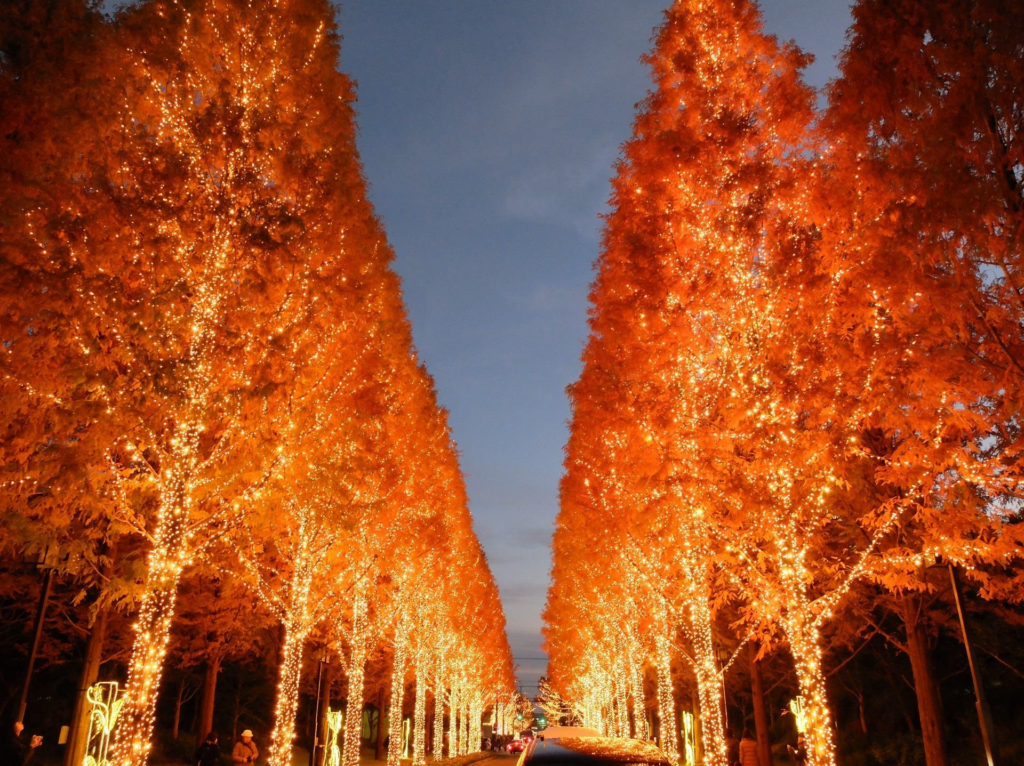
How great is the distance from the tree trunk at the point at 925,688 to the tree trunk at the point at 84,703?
14777mm

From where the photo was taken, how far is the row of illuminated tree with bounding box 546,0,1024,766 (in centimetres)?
717

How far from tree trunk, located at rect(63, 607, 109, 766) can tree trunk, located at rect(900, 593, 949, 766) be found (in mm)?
14777

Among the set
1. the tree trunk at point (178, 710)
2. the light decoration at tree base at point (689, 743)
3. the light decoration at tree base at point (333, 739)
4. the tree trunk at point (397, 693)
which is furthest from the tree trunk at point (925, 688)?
the tree trunk at point (178, 710)

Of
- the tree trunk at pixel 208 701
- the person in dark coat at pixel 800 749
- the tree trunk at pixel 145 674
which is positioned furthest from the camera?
the tree trunk at pixel 208 701

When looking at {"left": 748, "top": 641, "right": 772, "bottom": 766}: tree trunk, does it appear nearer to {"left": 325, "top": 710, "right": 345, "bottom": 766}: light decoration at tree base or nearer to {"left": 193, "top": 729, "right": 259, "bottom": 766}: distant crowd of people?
{"left": 325, "top": 710, "right": 345, "bottom": 766}: light decoration at tree base

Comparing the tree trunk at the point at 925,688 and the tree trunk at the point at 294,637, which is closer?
the tree trunk at the point at 925,688

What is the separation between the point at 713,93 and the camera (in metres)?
11.2

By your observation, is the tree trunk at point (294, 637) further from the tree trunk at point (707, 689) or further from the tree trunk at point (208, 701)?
the tree trunk at point (208, 701)

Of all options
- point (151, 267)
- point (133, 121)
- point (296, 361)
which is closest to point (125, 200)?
point (151, 267)

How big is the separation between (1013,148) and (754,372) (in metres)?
4.55

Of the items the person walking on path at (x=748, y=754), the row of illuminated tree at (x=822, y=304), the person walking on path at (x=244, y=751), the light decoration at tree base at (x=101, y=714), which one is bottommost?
the person walking on path at (x=748, y=754)

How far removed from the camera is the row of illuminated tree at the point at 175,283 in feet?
26.8

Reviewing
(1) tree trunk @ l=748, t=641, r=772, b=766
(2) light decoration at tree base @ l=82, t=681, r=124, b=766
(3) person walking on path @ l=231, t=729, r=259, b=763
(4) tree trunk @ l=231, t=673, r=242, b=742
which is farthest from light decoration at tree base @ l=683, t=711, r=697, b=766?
(4) tree trunk @ l=231, t=673, r=242, b=742

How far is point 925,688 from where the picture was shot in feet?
40.2
